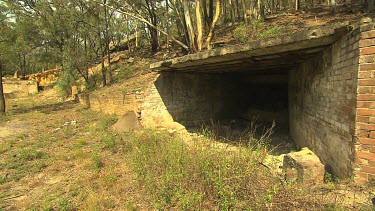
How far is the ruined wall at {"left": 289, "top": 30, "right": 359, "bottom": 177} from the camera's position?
294 cm

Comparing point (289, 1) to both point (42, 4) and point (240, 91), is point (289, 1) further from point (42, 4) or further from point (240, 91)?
point (42, 4)

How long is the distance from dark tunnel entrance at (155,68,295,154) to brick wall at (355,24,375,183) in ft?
11.1

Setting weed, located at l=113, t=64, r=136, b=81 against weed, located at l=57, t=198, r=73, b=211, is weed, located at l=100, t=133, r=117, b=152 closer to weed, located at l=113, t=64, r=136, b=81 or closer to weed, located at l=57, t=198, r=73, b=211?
weed, located at l=57, t=198, r=73, b=211

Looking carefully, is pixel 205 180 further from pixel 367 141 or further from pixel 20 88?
pixel 20 88

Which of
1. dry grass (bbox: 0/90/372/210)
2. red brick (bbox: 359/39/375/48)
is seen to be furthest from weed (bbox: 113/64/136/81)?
red brick (bbox: 359/39/375/48)

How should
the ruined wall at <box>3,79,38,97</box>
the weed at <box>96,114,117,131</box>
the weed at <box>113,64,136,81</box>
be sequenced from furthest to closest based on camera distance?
the ruined wall at <box>3,79,38,97</box>, the weed at <box>113,64,136,81</box>, the weed at <box>96,114,117,131</box>

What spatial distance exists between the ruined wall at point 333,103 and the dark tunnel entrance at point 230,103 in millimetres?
1828

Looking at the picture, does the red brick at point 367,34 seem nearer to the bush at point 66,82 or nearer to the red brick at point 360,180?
the red brick at point 360,180

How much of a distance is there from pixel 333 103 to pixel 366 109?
897mm

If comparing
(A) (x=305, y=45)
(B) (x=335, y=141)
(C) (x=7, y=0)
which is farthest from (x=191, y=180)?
(C) (x=7, y=0)

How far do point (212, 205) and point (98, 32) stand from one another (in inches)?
606

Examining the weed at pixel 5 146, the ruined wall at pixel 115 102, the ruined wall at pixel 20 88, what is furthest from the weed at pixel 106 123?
the ruined wall at pixel 20 88

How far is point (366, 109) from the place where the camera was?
2.71m

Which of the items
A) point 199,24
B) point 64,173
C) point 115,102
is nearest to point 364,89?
point 64,173
